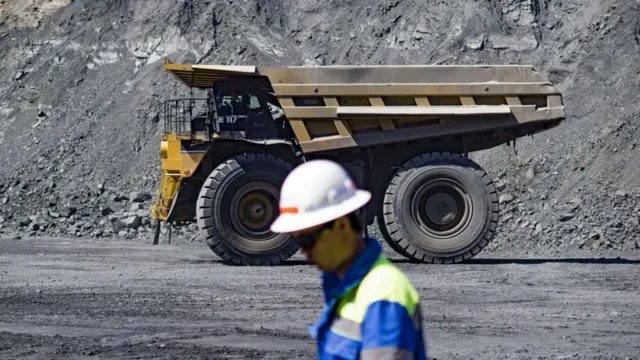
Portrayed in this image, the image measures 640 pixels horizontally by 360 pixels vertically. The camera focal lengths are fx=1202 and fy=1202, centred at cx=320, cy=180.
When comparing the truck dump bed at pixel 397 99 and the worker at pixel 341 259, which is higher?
the truck dump bed at pixel 397 99

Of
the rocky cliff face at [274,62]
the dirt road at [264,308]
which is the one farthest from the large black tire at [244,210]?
the rocky cliff face at [274,62]

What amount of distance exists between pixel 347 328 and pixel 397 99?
13.5 m

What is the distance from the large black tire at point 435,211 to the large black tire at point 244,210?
5.03ft

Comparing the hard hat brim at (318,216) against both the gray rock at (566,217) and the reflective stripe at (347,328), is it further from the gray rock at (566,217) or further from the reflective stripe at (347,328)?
the gray rock at (566,217)

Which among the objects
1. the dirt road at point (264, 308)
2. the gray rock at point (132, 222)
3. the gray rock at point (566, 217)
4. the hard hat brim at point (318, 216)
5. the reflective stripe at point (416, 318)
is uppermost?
the hard hat brim at point (318, 216)

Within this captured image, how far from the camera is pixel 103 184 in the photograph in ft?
90.5

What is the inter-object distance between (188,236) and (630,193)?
27.3 feet

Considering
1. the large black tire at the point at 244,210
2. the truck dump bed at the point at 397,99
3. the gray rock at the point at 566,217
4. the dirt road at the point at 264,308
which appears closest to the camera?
the dirt road at the point at 264,308

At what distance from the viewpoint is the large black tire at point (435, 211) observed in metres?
16.7

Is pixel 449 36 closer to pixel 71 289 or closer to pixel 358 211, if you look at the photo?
pixel 71 289

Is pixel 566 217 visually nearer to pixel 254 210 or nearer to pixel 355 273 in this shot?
pixel 254 210

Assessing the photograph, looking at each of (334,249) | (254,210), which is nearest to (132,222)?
(254,210)

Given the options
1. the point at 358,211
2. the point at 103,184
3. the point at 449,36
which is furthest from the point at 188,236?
the point at 358,211

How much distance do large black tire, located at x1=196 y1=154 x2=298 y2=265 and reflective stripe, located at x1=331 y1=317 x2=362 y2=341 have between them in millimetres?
13364
